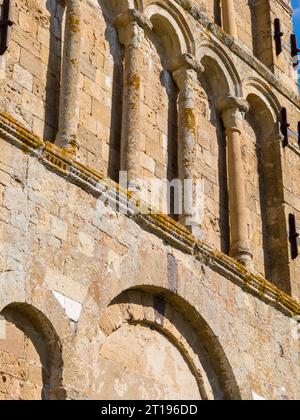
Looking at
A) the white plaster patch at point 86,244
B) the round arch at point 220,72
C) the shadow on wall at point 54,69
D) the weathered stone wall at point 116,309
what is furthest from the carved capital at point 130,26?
the white plaster patch at point 86,244

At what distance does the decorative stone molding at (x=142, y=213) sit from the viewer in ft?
25.4

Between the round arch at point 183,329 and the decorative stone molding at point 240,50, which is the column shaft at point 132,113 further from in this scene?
the decorative stone molding at point 240,50

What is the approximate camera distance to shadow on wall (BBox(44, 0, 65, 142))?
8.77 m

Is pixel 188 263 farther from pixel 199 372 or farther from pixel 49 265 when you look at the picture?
pixel 49 265

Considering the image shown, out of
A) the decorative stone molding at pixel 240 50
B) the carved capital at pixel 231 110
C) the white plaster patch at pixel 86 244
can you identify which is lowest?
the white plaster patch at pixel 86 244

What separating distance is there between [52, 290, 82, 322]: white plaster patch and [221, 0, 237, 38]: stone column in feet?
18.1

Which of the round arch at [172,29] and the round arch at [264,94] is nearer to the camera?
the round arch at [172,29]

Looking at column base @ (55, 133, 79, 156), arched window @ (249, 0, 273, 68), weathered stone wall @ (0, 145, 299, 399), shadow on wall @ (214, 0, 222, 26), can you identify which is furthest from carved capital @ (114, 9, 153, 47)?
arched window @ (249, 0, 273, 68)

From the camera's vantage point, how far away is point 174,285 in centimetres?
886

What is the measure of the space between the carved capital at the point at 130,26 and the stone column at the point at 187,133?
724 mm

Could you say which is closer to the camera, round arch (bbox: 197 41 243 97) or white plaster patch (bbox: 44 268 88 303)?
white plaster patch (bbox: 44 268 88 303)

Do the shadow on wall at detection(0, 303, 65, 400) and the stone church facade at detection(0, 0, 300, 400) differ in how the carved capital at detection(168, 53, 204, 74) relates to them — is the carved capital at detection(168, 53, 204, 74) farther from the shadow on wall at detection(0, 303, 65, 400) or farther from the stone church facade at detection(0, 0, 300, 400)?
the shadow on wall at detection(0, 303, 65, 400)
